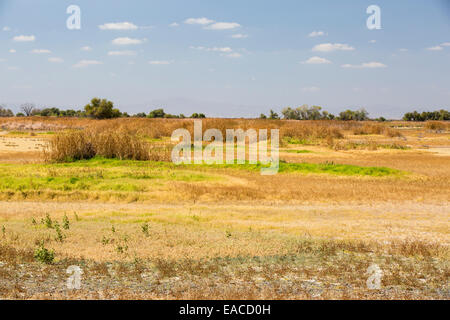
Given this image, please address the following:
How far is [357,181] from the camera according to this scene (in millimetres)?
23000

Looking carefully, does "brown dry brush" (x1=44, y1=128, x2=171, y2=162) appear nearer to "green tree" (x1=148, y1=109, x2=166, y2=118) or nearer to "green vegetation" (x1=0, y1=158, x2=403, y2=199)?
"green vegetation" (x1=0, y1=158, x2=403, y2=199)

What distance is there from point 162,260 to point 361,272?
3630 millimetres

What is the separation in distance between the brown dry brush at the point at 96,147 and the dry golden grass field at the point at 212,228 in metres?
0.07

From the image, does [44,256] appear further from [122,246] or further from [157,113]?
[157,113]

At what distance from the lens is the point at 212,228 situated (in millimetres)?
12945

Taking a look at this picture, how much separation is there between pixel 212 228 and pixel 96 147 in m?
17.6

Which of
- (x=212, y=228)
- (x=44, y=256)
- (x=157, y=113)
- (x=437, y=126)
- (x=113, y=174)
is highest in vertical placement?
(x=157, y=113)

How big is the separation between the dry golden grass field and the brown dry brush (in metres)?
0.07

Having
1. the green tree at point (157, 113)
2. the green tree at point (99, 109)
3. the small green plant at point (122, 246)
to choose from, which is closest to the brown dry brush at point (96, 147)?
the small green plant at point (122, 246)

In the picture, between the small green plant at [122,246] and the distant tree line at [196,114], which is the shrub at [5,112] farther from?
the small green plant at [122,246]

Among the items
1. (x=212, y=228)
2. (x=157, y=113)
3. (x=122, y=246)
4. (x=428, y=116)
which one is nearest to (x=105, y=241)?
(x=122, y=246)

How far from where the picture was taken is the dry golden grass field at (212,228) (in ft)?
26.5
